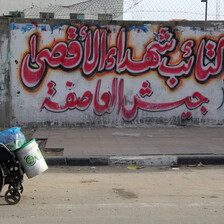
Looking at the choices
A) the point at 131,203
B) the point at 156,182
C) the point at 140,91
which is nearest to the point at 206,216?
the point at 131,203

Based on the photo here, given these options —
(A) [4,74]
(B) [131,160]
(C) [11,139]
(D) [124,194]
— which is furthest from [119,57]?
(C) [11,139]

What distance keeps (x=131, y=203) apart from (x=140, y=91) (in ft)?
18.8

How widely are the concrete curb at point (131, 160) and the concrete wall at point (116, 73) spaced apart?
3.09 metres

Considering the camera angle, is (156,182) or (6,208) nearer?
(6,208)

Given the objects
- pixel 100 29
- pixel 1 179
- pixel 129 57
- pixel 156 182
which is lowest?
pixel 156 182

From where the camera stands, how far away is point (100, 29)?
33.3 feet

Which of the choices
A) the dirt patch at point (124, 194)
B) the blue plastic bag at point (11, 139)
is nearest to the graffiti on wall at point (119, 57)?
the dirt patch at point (124, 194)

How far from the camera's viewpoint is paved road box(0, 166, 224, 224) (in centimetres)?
446

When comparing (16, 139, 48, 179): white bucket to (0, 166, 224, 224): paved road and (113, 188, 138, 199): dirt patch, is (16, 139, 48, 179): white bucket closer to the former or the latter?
(0, 166, 224, 224): paved road

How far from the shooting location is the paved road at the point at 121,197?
14.6 feet

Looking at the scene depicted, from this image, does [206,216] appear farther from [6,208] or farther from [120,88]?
[120,88]

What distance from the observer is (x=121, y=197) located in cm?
530

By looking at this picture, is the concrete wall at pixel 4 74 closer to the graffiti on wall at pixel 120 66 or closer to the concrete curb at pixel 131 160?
the graffiti on wall at pixel 120 66

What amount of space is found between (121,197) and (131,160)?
2066 millimetres
